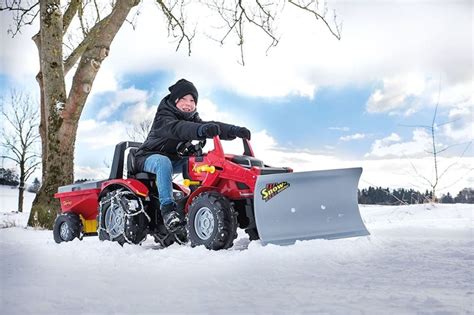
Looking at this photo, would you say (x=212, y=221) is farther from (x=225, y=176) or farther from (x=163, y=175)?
(x=163, y=175)

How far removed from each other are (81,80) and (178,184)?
3673 millimetres

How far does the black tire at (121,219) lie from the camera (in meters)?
4.34

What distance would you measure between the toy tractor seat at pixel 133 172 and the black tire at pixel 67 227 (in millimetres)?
828

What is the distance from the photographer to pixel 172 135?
165 inches

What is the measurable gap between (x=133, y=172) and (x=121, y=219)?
1.54ft

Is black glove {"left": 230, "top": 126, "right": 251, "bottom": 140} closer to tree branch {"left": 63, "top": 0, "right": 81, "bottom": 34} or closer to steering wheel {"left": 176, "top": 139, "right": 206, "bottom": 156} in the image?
steering wheel {"left": 176, "top": 139, "right": 206, "bottom": 156}

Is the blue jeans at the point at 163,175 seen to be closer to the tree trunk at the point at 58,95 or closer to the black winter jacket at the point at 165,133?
Answer: the black winter jacket at the point at 165,133

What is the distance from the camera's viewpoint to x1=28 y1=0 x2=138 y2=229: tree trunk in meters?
7.46

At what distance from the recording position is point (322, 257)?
3035 millimetres

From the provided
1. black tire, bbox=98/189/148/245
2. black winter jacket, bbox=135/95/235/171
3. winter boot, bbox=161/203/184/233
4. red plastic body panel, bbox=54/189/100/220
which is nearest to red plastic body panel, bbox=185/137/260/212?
winter boot, bbox=161/203/184/233

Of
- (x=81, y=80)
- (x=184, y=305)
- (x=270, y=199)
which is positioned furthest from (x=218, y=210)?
(x=81, y=80)

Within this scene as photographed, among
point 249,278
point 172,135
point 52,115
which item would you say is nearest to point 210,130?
point 172,135

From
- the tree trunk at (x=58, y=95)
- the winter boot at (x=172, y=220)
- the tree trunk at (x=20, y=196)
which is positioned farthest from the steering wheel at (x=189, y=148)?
the tree trunk at (x=20, y=196)

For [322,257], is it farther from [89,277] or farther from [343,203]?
[89,277]
